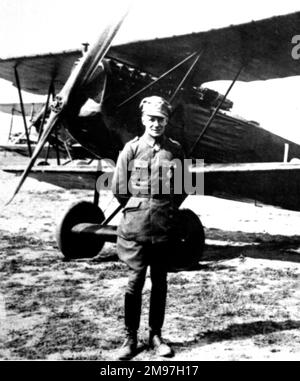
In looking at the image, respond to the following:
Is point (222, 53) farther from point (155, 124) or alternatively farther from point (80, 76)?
point (155, 124)

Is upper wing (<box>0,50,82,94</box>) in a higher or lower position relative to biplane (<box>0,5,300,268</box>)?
higher

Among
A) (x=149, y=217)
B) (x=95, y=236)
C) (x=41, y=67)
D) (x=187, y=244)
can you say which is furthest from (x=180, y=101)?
(x=149, y=217)

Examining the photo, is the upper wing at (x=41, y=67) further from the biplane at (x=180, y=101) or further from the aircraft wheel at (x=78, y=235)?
the aircraft wheel at (x=78, y=235)

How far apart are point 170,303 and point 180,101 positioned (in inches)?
138

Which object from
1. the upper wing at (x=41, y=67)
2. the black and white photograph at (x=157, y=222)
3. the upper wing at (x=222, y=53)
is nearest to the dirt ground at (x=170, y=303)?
the black and white photograph at (x=157, y=222)

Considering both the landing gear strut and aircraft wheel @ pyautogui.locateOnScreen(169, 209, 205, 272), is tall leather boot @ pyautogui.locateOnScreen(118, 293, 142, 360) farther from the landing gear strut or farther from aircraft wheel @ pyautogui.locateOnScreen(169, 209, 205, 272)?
aircraft wheel @ pyautogui.locateOnScreen(169, 209, 205, 272)

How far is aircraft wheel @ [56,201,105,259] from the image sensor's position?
597 centimetres

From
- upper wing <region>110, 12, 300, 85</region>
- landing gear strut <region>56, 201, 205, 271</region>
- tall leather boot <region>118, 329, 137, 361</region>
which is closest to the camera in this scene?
tall leather boot <region>118, 329, 137, 361</region>

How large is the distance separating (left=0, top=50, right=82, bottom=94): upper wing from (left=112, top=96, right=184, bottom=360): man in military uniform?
14.0ft

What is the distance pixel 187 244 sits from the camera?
5.72 metres

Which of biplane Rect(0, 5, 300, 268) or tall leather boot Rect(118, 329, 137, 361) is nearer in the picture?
tall leather boot Rect(118, 329, 137, 361)

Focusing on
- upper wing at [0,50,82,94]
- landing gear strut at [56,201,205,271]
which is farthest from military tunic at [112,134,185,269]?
upper wing at [0,50,82,94]

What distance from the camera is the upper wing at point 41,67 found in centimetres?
725
